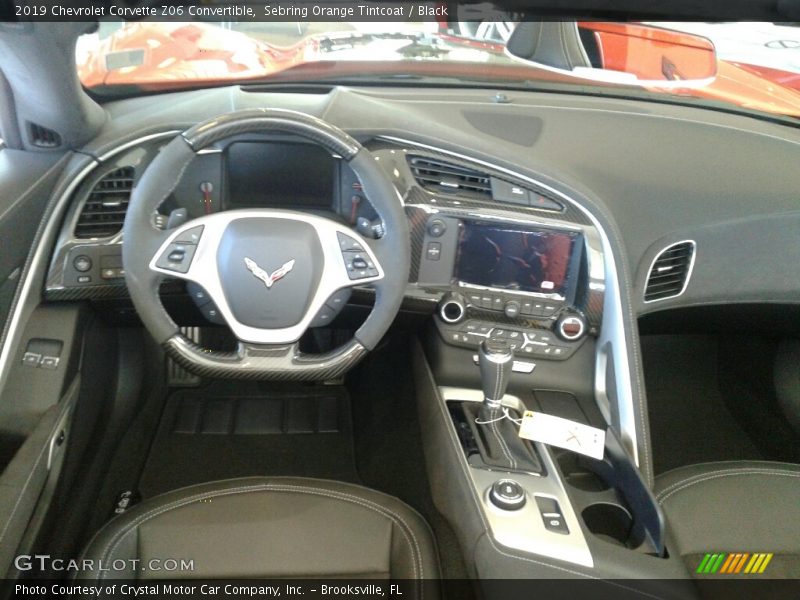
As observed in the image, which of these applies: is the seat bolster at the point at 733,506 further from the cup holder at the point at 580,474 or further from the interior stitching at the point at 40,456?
the interior stitching at the point at 40,456

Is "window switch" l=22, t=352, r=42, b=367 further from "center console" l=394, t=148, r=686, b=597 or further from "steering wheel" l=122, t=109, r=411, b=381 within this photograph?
"center console" l=394, t=148, r=686, b=597

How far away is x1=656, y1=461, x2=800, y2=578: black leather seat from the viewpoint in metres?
1.31

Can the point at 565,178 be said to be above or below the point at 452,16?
below

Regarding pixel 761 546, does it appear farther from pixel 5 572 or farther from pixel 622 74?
pixel 5 572

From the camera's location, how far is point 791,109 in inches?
77.7

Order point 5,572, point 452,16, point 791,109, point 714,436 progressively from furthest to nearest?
1. point 714,436
2. point 791,109
3. point 452,16
4. point 5,572

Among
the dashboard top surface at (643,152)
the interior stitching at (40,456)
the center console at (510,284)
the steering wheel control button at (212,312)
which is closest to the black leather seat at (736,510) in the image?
the center console at (510,284)

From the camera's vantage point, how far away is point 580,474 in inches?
54.0

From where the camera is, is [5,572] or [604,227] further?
[604,227]

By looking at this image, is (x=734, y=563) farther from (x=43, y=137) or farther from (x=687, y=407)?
(x=43, y=137)

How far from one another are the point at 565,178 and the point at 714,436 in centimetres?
115

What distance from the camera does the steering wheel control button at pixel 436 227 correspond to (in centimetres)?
156

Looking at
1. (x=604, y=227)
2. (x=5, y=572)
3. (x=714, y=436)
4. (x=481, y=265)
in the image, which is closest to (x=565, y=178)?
(x=604, y=227)

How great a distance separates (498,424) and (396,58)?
101 centimetres
